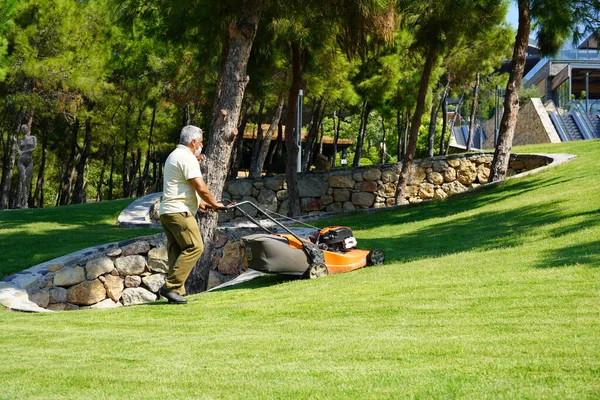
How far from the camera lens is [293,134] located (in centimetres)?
2047

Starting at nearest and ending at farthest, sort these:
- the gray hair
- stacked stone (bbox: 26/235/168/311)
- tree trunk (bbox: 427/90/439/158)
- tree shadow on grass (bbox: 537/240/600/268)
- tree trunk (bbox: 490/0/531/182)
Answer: tree shadow on grass (bbox: 537/240/600/268) → the gray hair → stacked stone (bbox: 26/235/168/311) → tree trunk (bbox: 490/0/531/182) → tree trunk (bbox: 427/90/439/158)

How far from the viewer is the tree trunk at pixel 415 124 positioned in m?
21.4

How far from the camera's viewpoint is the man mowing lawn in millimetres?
8141

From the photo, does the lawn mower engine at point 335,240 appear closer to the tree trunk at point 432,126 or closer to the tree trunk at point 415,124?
the tree trunk at point 415,124

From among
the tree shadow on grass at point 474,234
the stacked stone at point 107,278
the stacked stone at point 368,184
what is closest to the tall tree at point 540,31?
the stacked stone at point 368,184

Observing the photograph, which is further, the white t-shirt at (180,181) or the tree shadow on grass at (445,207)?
the tree shadow on grass at (445,207)

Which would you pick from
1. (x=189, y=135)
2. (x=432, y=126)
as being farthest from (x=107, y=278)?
(x=432, y=126)

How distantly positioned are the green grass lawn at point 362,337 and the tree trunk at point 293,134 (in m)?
9.95

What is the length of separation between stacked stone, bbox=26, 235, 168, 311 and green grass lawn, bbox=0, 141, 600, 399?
2.75 m

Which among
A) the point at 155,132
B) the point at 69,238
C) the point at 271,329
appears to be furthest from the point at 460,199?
the point at 155,132

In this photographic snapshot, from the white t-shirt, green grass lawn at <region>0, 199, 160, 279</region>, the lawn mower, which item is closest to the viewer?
the white t-shirt

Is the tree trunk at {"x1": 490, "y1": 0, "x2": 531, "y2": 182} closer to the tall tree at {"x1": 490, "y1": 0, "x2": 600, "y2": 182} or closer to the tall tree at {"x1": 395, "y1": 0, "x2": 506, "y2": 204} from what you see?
the tall tree at {"x1": 490, "y1": 0, "x2": 600, "y2": 182}

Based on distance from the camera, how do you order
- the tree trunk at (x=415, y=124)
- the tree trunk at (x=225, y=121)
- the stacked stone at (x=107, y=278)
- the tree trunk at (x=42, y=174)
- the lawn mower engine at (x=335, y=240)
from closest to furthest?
1. the lawn mower engine at (x=335, y=240)
2. the tree trunk at (x=225, y=121)
3. the stacked stone at (x=107, y=278)
4. the tree trunk at (x=415, y=124)
5. the tree trunk at (x=42, y=174)

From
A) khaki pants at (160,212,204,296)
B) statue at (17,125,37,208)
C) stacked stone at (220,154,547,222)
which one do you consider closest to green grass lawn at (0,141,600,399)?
khaki pants at (160,212,204,296)
